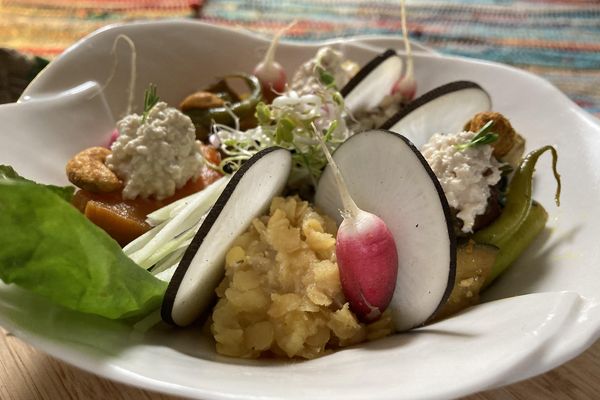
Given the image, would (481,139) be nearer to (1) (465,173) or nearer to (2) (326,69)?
(1) (465,173)

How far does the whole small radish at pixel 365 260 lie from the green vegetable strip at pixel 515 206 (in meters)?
0.37

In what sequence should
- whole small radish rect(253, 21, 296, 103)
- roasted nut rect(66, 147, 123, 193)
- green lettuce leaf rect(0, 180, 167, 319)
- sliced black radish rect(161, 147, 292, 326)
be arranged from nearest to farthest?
green lettuce leaf rect(0, 180, 167, 319) < sliced black radish rect(161, 147, 292, 326) < roasted nut rect(66, 147, 123, 193) < whole small radish rect(253, 21, 296, 103)

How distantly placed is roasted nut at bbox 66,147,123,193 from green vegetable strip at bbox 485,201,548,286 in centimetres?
111

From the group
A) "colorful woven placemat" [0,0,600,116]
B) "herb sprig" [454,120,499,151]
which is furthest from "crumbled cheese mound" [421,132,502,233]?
"colorful woven placemat" [0,0,600,116]

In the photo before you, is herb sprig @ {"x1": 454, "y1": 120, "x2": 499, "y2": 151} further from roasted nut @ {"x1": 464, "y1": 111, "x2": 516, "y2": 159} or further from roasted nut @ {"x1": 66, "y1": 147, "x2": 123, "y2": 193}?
roasted nut @ {"x1": 66, "y1": 147, "x2": 123, "y2": 193}

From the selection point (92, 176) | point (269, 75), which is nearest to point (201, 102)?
point (269, 75)

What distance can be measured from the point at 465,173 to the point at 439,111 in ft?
1.42

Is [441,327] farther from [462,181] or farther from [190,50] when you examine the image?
[190,50]

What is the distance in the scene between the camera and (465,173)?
1.74 metres

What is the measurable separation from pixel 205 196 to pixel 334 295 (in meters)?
0.56

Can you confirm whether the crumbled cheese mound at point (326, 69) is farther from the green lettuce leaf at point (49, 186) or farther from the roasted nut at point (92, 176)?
the green lettuce leaf at point (49, 186)

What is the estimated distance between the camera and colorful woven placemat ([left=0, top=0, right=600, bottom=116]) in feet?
12.1

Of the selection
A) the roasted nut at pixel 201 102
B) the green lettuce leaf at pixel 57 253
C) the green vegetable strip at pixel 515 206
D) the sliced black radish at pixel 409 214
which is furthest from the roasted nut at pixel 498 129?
the green lettuce leaf at pixel 57 253

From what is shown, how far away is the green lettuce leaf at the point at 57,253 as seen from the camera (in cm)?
135
